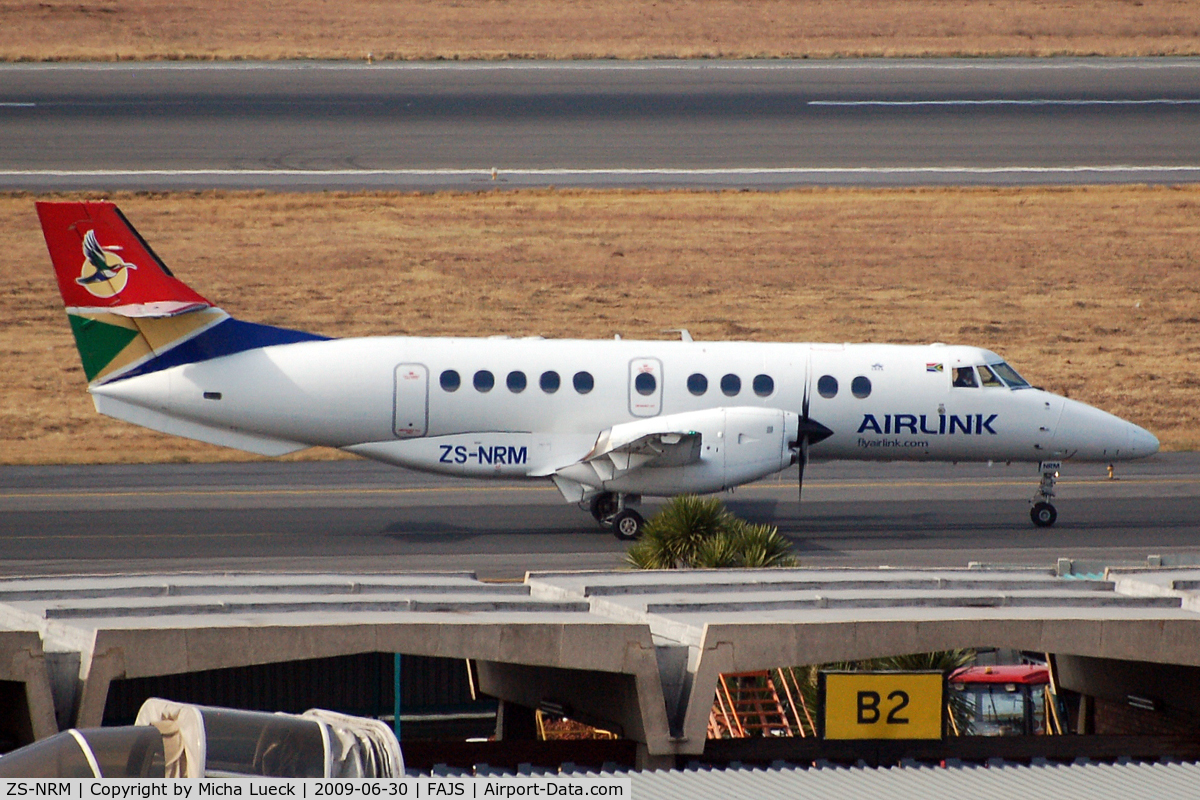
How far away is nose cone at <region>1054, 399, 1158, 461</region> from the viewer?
2881 centimetres

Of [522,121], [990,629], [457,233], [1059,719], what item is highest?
[522,121]

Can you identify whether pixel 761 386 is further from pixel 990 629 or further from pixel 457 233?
pixel 457 233

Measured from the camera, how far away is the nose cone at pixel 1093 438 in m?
28.8

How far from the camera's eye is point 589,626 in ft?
45.9

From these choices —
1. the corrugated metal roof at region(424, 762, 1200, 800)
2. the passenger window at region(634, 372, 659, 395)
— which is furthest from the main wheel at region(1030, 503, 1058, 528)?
the corrugated metal roof at region(424, 762, 1200, 800)

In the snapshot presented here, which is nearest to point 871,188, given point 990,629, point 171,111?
point 171,111

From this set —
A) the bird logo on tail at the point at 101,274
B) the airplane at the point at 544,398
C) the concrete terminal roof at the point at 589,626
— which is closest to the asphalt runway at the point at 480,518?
the airplane at the point at 544,398

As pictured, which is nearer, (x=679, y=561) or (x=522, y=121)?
(x=679, y=561)

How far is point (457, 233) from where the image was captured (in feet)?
168

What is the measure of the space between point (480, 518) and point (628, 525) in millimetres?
3140

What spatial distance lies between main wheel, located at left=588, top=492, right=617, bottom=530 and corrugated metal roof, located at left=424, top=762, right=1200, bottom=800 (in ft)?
54.2

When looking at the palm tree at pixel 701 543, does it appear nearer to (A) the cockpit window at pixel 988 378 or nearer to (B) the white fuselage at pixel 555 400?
(B) the white fuselage at pixel 555 400

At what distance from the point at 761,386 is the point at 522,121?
2996 centimetres

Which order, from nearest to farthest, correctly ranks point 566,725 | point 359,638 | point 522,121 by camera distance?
point 359,638 < point 566,725 < point 522,121
